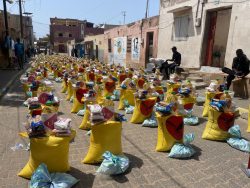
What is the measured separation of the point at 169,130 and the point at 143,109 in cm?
187

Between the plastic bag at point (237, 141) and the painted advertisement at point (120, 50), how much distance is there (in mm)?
18400

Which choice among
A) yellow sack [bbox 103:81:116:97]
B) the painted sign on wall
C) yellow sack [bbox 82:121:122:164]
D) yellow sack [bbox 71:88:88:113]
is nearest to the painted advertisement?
the painted sign on wall

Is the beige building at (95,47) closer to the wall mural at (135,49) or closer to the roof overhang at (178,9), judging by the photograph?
the wall mural at (135,49)

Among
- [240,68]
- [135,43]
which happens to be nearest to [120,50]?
[135,43]

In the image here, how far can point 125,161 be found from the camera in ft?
13.5

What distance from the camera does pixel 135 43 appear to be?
20922mm

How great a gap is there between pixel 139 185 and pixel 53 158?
1255mm

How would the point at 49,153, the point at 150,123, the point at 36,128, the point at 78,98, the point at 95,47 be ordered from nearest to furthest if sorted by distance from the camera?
the point at 36,128
the point at 49,153
the point at 150,123
the point at 78,98
the point at 95,47

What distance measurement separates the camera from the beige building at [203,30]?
10867 mm

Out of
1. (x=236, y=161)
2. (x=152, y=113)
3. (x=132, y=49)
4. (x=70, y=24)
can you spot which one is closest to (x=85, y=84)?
(x=152, y=113)

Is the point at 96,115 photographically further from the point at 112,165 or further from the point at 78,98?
the point at 78,98

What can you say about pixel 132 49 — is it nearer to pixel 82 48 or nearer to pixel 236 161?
pixel 236 161

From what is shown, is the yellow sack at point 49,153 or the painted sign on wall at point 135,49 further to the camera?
the painted sign on wall at point 135,49

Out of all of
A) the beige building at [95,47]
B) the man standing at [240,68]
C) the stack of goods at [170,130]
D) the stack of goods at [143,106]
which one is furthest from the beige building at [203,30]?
the beige building at [95,47]
